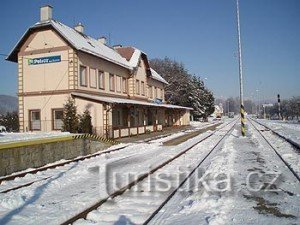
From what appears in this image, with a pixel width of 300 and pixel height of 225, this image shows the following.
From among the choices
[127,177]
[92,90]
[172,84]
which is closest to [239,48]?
[92,90]

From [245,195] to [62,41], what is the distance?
71.7ft

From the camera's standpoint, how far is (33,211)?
287 inches

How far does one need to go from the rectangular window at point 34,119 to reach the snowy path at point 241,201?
1938 centimetres

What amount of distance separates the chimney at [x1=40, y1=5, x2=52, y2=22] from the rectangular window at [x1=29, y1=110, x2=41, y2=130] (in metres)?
7.40

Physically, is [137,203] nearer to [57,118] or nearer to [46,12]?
[57,118]

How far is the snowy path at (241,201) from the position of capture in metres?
6.30

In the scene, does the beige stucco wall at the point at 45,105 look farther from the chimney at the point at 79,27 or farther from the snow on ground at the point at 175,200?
the snow on ground at the point at 175,200

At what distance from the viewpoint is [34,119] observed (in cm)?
2772

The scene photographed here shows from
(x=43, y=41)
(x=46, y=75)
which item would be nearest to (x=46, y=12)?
(x=43, y=41)

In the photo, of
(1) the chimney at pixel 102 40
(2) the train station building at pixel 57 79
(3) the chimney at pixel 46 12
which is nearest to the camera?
(2) the train station building at pixel 57 79

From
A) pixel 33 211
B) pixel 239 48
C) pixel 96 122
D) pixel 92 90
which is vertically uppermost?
pixel 239 48

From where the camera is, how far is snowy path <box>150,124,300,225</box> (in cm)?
630

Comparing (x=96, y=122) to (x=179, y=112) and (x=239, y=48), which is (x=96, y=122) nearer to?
(x=239, y=48)

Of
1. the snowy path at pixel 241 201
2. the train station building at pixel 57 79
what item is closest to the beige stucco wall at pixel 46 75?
the train station building at pixel 57 79
